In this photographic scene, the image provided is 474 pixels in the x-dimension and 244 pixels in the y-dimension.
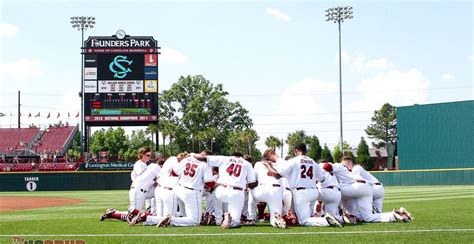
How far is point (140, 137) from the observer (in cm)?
11456

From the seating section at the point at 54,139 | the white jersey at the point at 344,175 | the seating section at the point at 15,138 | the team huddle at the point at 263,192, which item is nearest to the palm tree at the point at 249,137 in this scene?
the seating section at the point at 54,139

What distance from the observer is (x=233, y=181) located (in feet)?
37.2

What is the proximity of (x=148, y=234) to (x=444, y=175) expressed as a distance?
110 ft

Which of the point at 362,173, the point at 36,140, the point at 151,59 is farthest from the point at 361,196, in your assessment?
the point at 36,140

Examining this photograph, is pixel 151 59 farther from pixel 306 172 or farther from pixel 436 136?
pixel 306 172

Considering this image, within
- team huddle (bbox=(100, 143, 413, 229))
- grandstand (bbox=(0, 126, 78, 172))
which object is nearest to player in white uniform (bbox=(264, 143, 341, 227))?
team huddle (bbox=(100, 143, 413, 229))

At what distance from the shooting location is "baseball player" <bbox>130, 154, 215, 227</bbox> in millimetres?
11445

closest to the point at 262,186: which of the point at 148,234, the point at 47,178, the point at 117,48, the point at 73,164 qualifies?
the point at 148,234

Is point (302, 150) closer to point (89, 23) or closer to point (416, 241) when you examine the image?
point (416, 241)

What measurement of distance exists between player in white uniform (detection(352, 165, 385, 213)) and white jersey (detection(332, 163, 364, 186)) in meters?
0.14

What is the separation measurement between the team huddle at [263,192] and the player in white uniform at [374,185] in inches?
0.9

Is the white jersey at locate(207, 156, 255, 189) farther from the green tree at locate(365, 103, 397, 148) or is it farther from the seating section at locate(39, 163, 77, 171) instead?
the green tree at locate(365, 103, 397, 148)

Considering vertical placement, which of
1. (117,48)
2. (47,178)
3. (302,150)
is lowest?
(47,178)

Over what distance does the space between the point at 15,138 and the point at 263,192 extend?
75.1 meters
